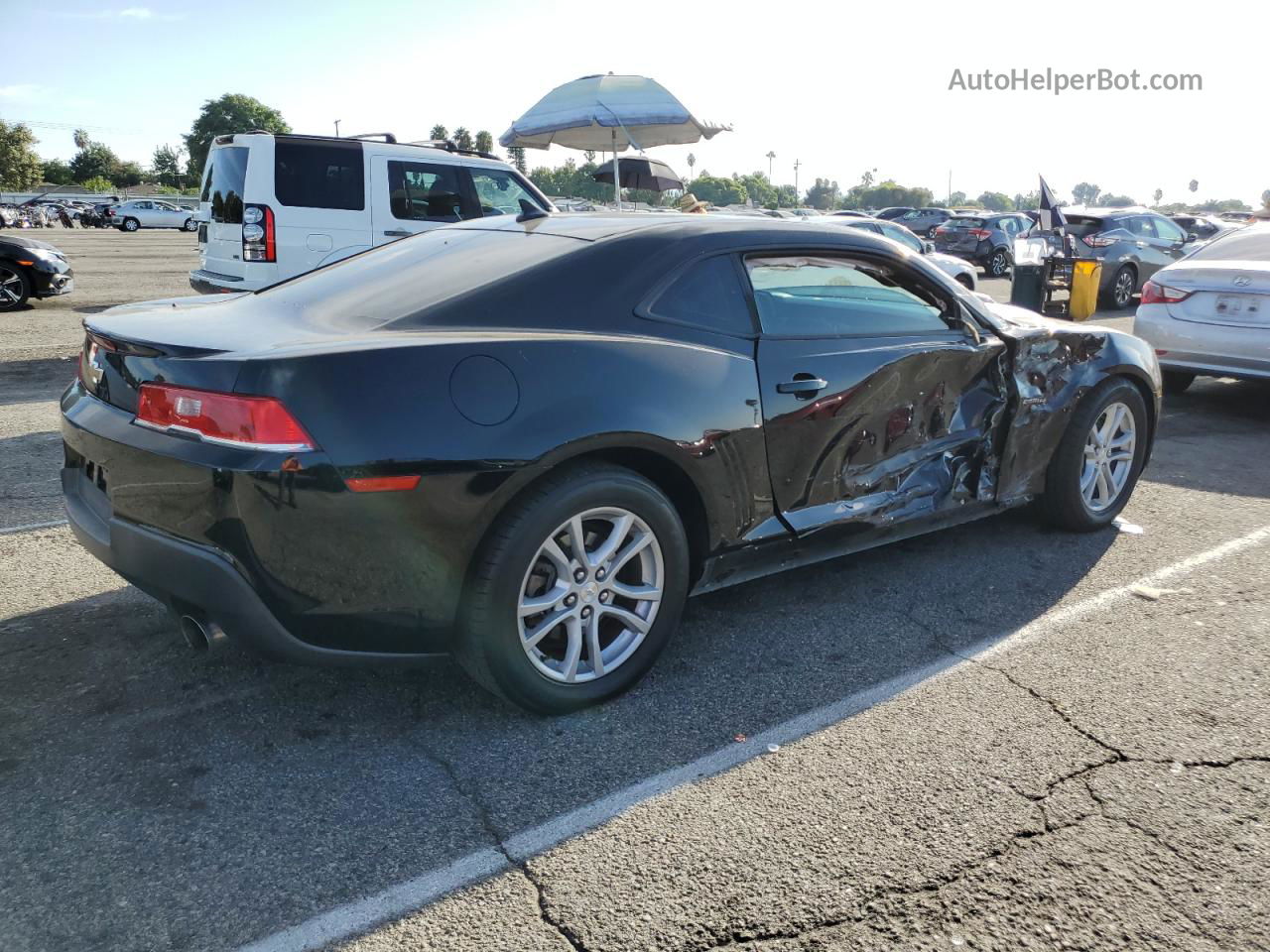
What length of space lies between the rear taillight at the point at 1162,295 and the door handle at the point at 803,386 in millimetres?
5863

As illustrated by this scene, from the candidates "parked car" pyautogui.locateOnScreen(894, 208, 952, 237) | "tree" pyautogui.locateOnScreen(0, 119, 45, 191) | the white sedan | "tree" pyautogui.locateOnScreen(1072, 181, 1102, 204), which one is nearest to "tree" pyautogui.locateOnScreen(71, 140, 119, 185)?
"tree" pyautogui.locateOnScreen(0, 119, 45, 191)

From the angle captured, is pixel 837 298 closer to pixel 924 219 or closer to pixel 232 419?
pixel 232 419

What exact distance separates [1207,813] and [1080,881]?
542mm

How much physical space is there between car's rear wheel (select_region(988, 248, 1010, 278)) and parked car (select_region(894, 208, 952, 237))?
35.9 feet

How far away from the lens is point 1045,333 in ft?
14.6

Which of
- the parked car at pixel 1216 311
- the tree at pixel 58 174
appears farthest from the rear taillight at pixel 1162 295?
the tree at pixel 58 174

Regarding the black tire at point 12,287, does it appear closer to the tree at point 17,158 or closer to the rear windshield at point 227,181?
the rear windshield at point 227,181

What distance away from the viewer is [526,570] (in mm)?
2838

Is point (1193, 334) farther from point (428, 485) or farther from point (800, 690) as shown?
point (428, 485)

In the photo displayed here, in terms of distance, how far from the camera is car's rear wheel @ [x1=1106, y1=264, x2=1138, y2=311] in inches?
619

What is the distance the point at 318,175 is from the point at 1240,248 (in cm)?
797

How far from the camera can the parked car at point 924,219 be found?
34906 millimetres

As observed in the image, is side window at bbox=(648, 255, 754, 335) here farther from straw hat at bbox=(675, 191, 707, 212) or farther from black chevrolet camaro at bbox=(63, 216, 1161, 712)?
straw hat at bbox=(675, 191, 707, 212)

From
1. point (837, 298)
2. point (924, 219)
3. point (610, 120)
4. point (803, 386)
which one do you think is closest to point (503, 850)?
point (803, 386)
